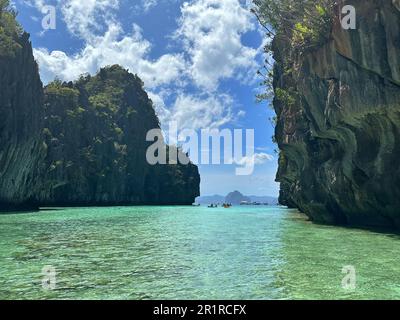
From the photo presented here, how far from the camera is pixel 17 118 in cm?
4891

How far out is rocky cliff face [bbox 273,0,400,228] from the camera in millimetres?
17984

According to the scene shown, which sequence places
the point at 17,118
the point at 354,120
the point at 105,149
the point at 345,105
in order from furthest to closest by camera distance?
the point at 105,149
the point at 17,118
the point at 354,120
the point at 345,105

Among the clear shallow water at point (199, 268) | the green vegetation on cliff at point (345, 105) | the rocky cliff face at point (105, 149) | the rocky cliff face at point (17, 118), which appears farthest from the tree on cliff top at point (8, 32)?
the clear shallow water at point (199, 268)

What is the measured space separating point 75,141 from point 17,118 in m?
37.4

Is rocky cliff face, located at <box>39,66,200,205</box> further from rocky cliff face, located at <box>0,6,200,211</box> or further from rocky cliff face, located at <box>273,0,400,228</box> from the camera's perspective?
rocky cliff face, located at <box>273,0,400,228</box>

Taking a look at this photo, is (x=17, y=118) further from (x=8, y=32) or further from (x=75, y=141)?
(x=75, y=141)

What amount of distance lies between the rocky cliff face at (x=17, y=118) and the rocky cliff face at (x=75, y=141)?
125 millimetres

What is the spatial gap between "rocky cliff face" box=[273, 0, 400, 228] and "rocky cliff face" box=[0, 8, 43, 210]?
34.7 m

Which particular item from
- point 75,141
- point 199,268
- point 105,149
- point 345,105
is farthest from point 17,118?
point 105,149

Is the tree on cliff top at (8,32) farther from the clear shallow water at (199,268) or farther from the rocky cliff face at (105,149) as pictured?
the clear shallow water at (199,268)

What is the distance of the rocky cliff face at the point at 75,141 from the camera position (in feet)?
160

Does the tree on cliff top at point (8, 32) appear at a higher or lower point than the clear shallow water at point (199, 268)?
higher
